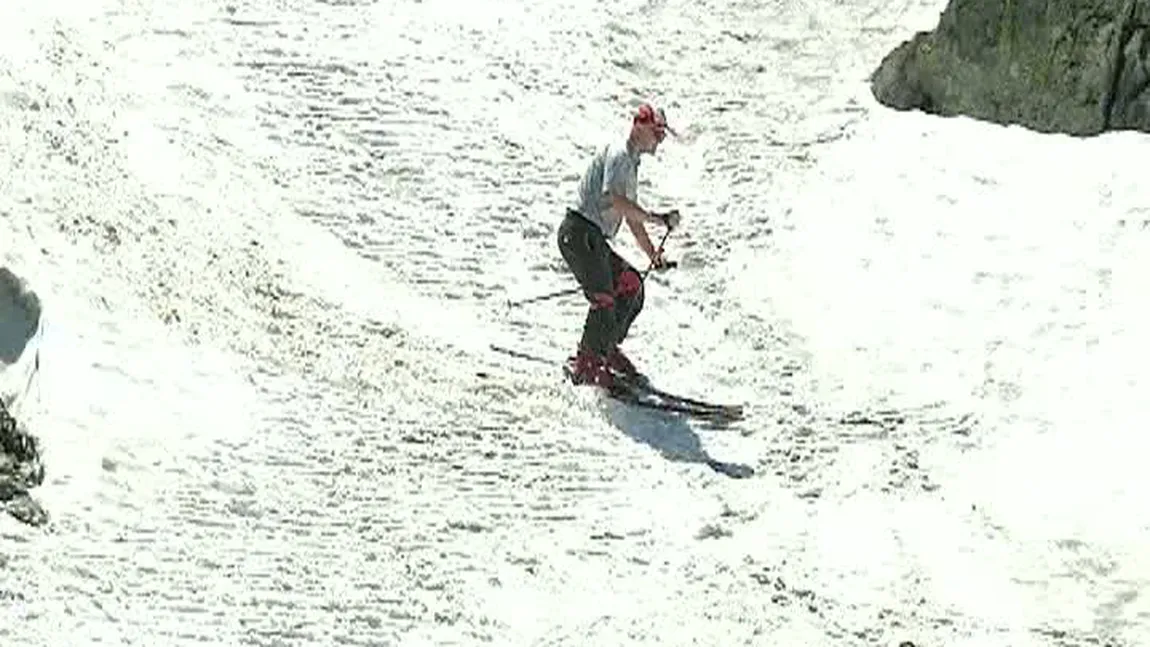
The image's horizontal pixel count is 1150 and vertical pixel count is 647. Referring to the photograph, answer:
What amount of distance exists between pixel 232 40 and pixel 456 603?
33.0ft

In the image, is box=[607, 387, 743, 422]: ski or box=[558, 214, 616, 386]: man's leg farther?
box=[558, 214, 616, 386]: man's leg

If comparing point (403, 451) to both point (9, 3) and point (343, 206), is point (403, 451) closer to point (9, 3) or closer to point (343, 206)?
point (343, 206)

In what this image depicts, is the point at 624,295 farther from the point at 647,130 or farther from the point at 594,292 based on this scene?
the point at 647,130

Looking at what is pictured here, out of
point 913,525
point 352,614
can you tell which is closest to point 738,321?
point 913,525

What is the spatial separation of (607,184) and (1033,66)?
263 inches

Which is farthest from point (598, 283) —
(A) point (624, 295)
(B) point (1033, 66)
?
(B) point (1033, 66)

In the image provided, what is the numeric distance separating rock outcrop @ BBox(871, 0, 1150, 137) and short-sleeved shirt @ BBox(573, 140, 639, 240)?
5.96 meters

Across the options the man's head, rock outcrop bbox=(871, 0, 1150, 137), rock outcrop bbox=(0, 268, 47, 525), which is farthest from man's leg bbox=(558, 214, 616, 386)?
rock outcrop bbox=(871, 0, 1150, 137)

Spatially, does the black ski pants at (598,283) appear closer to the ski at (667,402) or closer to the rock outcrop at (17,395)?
the ski at (667,402)

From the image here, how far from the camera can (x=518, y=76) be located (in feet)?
65.5

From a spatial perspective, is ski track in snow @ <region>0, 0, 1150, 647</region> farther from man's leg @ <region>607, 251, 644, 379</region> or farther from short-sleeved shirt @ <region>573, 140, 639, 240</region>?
short-sleeved shirt @ <region>573, 140, 639, 240</region>

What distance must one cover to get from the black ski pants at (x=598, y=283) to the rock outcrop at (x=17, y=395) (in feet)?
13.2

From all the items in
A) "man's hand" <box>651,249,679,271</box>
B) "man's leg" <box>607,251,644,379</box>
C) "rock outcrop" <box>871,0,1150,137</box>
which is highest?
"rock outcrop" <box>871,0,1150,137</box>

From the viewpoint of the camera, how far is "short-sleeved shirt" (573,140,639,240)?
556 inches
